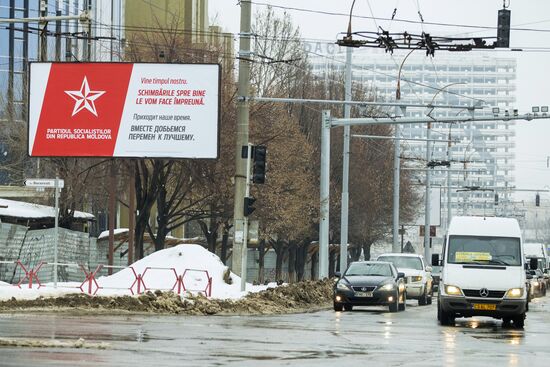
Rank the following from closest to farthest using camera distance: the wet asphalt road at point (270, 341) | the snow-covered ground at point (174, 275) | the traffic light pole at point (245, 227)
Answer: the wet asphalt road at point (270, 341) → the snow-covered ground at point (174, 275) → the traffic light pole at point (245, 227)

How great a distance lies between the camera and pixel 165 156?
139 feet

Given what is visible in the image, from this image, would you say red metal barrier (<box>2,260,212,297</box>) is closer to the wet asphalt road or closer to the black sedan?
the black sedan

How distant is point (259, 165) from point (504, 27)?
9278 mm

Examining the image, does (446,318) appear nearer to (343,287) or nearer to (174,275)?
(343,287)

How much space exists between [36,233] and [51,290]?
14.9 m

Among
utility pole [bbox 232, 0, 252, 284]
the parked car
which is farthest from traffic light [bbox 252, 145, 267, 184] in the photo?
the parked car

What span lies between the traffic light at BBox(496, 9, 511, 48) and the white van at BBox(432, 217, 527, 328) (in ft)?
13.7

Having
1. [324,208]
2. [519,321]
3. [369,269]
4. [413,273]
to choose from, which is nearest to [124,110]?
[324,208]

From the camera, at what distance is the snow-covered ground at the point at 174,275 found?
121ft

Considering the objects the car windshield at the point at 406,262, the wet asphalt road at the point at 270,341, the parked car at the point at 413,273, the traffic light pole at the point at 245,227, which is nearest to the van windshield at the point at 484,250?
the wet asphalt road at the point at 270,341

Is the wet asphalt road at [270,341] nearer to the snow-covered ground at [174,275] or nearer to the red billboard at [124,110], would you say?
the snow-covered ground at [174,275]

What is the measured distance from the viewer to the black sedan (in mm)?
36812

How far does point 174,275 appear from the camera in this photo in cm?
→ 3828

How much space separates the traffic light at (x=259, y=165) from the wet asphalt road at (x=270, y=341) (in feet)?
19.1
